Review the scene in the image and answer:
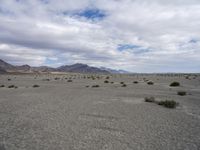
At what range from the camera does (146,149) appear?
7066 mm

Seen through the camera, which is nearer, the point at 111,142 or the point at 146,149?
the point at 146,149

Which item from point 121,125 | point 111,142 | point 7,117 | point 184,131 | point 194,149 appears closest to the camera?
point 194,149

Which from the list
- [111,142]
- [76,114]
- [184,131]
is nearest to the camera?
[111,142]

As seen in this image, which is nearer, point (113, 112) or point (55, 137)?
point (55, 137)

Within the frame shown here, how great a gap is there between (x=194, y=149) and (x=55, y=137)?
4.93m

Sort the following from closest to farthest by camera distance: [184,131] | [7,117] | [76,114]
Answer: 1. [184,131]
2. [7,117]
3. [76,114]

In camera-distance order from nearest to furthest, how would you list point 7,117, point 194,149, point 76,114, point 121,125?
point 194,149
point 121,125
point 7,117
point 76,114

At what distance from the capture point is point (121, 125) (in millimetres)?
10141

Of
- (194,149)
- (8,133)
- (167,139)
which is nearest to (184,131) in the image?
(167,139)

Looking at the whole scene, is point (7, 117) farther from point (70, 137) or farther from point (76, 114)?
point (70, 137)

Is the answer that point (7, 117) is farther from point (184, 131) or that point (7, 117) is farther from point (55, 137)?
point (184, 131)

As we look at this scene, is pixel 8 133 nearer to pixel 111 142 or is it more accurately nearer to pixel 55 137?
pixel 55 137

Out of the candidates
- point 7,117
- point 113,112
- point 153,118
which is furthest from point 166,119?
point 7,117

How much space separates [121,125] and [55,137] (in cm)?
339
